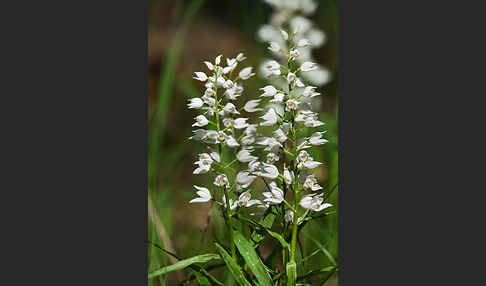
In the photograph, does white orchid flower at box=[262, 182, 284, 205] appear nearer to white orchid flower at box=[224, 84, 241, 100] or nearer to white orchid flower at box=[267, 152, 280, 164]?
white orchid flower at box=[267, 152, 280, 164]

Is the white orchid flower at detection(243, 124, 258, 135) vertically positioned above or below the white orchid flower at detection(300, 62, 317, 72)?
below

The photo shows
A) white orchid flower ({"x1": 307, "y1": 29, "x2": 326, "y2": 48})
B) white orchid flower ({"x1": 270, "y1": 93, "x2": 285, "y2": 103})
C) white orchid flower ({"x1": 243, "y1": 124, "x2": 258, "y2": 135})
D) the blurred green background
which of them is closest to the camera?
white orchid flower ({"x1": 270, "y1": 93, "x2": 285, "y2": 103})

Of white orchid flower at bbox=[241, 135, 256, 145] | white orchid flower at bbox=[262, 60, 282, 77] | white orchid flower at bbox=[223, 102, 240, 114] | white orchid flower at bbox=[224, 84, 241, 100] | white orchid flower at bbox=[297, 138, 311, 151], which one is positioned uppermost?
white orchid flower at bbox=[262, 60, 282, 77]

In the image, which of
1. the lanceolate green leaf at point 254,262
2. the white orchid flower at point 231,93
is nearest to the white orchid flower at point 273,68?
the white orchid flower at point 231,93

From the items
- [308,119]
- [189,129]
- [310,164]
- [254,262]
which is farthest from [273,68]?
[189,129]

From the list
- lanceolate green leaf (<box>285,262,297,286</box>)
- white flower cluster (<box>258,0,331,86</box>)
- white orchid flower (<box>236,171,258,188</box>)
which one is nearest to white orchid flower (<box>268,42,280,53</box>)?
white flower cluster (<box>258,0,331,86</box>)

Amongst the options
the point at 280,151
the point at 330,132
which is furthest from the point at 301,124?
the point at 330,132

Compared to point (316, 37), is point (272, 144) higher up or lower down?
lower down

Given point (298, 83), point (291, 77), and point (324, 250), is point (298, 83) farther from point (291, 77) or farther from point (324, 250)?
point (324, 250)
